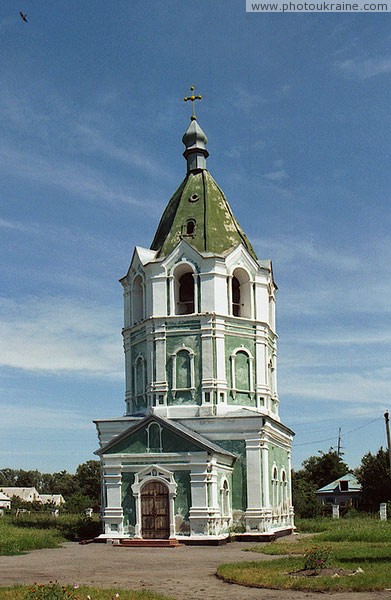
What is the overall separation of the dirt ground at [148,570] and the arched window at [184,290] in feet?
33.8

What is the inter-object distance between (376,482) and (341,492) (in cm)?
910

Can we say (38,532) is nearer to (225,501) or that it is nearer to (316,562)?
(225,501)

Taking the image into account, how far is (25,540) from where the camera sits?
24.6m

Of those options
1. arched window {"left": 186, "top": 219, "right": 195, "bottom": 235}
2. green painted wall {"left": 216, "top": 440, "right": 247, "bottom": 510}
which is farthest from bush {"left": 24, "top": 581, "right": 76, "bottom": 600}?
arched window {"left": 186, "top": 219, "right": 195, "bottom": 235}

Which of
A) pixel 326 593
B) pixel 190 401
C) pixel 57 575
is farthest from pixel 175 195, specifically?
pixel 326 593

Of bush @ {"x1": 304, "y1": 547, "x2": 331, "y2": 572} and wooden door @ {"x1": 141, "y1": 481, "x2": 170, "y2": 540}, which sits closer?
bush @ {"x1": 304, "y1": 547, "x2": 331, "y2": 572}

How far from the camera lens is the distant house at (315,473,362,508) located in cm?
6175

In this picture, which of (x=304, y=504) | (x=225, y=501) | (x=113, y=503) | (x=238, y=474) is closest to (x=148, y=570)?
→ (x=113, y=503)

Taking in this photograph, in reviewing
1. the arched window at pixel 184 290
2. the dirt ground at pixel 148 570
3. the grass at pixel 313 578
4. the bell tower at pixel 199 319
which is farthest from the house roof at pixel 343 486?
the grass at pixel 313 578

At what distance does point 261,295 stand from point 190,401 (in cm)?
573

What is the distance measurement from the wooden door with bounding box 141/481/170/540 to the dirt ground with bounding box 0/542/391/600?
1.76 meters

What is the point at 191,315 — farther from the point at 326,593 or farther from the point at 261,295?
the point at 326,593

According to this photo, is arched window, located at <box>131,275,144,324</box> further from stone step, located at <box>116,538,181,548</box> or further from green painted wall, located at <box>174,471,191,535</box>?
stone step, located at <box>116,538,181,548</box>

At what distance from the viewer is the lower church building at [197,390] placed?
27.0m
